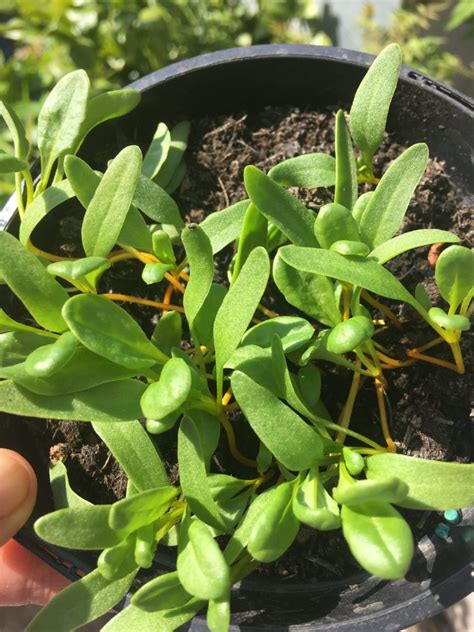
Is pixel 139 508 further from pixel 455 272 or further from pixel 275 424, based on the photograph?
pixel 455 272

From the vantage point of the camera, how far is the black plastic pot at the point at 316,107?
0.80 metres

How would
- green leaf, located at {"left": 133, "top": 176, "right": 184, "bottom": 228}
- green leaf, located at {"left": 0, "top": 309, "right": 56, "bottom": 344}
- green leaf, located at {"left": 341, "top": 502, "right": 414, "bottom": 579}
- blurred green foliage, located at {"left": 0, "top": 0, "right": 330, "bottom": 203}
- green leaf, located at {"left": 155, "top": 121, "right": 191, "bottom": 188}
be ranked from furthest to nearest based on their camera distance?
blurred green foliage, located at {"left": 0, "top": 0, "right": 330, "bottom": 203}
green leaf, located at {"left": 155, "top": 121, "right": 191, "bottom": 188}
green leaf, located at {"left": 133, "top": 176, "right": 184, "bottom": 228}
green leaf, located at {"left": 0, "top": 309, "right": 56, "bottom": 344}
green leaf, located at {"left": 341, "top": 502, "right": 414, "bottom": 579}

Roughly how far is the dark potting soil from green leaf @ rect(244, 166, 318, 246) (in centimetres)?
23


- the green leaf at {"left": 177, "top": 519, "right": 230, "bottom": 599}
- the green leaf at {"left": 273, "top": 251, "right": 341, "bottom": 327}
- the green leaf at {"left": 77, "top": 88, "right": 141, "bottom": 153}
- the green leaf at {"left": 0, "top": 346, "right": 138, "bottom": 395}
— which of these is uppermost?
the green leaf at {"left": 77, "top": 88, "right": 141, "bottom": 153}

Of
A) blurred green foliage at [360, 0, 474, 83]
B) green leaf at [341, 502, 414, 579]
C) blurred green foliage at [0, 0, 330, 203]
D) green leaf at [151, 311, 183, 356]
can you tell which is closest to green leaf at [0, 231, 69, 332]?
green leaf at [151, 311, 183, 356]

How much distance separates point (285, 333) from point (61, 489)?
16.1 inches

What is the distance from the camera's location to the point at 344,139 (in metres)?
0.78

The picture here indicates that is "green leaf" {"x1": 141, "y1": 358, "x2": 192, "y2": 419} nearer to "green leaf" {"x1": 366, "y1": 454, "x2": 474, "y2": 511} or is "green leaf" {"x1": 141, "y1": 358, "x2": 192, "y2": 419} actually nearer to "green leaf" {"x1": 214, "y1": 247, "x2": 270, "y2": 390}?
"green leaf" {"x1": 214, "y1": 247, "x2": 270, "y2": 390}

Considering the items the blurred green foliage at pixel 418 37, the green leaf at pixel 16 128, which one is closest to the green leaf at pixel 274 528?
the green leaf at pixel 16 128

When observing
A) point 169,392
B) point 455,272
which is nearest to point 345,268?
point 455,272

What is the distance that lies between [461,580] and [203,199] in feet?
2.42

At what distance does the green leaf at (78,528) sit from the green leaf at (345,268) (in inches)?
14.1

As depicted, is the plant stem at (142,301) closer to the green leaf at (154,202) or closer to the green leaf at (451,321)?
the green leaf at (154,202)

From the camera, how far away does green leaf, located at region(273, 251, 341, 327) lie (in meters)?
0.76
